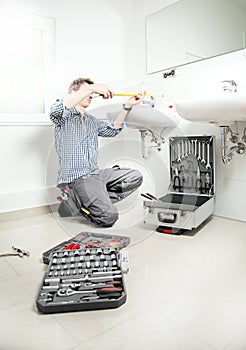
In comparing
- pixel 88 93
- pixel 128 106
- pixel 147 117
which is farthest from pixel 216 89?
pixel 88 93

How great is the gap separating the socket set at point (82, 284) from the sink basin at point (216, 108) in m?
0.88

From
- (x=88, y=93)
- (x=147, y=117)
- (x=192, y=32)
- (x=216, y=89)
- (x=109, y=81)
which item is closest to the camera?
(x=88, y=93)

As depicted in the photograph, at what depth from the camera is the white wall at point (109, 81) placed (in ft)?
6.86

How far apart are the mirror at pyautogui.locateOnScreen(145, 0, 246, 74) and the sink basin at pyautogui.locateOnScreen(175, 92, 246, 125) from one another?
631 millimetres

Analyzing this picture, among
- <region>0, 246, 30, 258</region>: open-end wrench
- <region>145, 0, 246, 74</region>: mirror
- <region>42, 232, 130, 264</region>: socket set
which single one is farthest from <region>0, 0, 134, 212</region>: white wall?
<region>42, 232, 130, 264</region>: socket set

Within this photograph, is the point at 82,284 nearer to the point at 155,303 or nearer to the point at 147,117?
the point at 155,303

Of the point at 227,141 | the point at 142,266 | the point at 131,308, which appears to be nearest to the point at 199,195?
the point at 227,141

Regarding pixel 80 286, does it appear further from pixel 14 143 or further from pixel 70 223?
pixel 14 143

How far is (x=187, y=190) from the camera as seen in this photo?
82.5 inches

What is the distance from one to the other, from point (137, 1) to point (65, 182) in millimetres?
1824

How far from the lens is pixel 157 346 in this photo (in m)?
0.83

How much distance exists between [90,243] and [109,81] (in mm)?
1687

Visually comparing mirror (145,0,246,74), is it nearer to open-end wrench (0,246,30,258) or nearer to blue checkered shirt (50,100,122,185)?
blue checkered shirt (50,100,122,185)

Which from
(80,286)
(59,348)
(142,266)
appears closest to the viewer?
(59,348)
